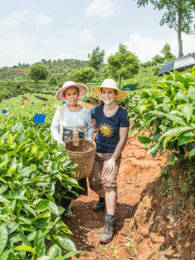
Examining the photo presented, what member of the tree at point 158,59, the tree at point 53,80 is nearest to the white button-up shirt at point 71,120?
the tree at point 158,59

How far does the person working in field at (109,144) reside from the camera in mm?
2443

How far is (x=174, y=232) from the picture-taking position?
75.5 inches

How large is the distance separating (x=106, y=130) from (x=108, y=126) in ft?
0.20

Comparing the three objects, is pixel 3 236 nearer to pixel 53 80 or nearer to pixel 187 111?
pixel 187 111

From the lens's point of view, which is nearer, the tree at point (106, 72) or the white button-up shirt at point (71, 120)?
the white button-up shirt at point (71, 120)

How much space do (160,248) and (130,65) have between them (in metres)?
15.1

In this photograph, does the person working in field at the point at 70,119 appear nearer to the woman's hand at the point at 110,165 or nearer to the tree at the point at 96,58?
the woman's hand at the point at 110,165

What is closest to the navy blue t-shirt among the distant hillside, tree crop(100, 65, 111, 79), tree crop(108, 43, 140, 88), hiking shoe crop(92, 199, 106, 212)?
hiking shoe crop(92, 199, 106, 212)

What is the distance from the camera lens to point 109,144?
8.51 ft

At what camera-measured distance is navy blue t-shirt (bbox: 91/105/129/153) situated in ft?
8.13

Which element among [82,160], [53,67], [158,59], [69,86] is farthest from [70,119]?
[53,67]

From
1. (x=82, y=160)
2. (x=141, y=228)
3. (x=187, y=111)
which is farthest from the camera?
(x=141, y=228)

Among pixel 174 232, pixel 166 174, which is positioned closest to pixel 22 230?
pixel 174 232

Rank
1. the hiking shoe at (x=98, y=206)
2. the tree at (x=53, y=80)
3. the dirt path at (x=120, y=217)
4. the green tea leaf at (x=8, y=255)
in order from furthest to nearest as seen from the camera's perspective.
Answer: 1. the tree at (x=53, y=80)
2. the hiking shoe at (x=98, y=206)
3. the dirt path at (x=120, y=217)
4. the green tea leaf at (x=8, y=255)
